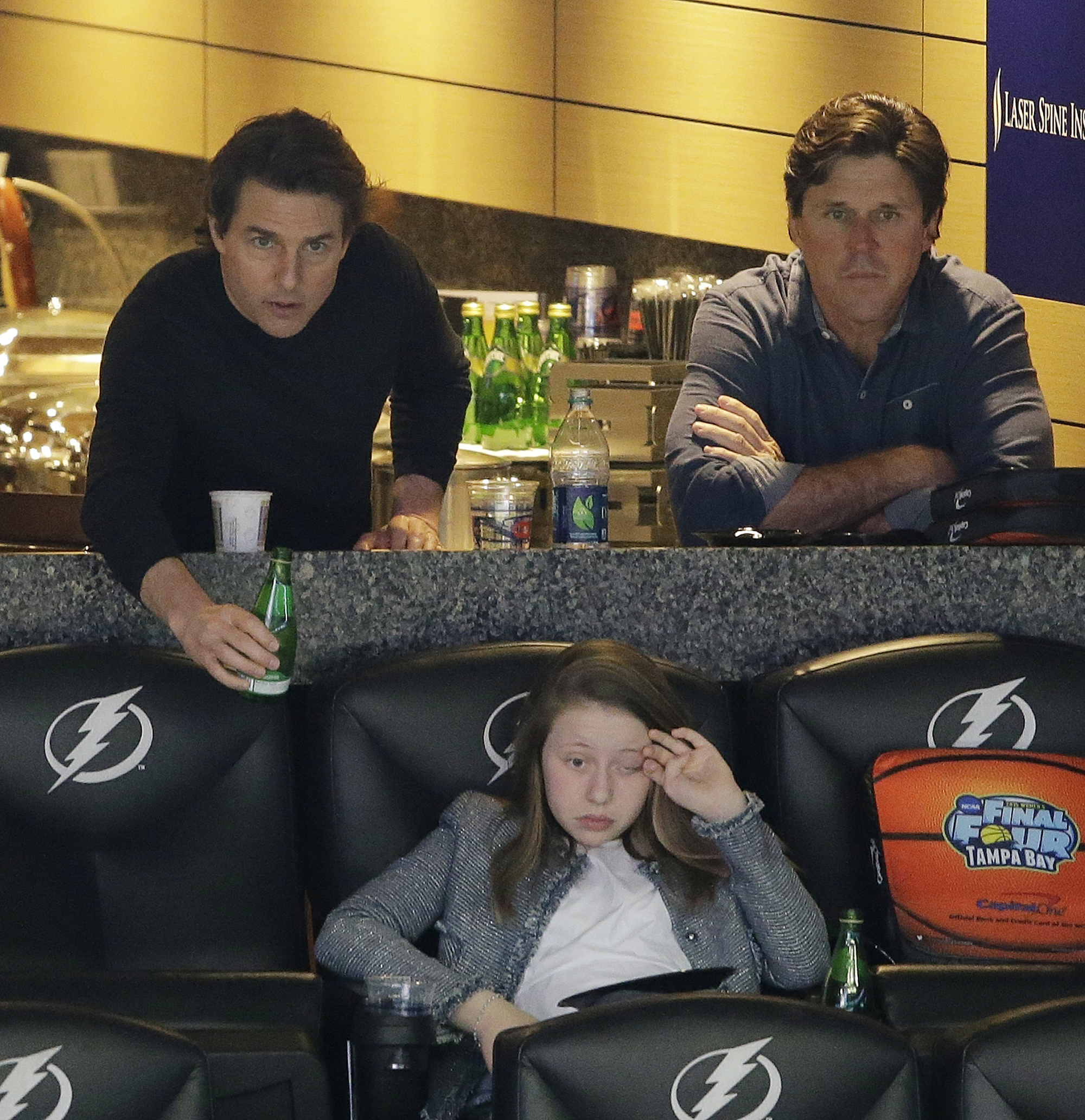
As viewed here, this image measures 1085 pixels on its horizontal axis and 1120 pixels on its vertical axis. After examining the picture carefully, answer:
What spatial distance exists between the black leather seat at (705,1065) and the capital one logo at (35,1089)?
0.37 metres

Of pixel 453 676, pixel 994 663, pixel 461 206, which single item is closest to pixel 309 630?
pixel 453 676

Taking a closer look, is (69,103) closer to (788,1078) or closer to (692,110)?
(692,110)

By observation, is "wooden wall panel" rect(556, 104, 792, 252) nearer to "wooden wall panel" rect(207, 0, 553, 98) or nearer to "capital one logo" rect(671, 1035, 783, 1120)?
"wooden wall panel" rect(207, 0, 553, 98)

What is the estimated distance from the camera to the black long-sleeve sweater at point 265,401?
2217 mm

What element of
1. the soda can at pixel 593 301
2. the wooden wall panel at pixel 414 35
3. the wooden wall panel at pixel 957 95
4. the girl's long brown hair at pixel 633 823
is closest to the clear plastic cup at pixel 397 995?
the girl's long brown hair at pixel 633 823

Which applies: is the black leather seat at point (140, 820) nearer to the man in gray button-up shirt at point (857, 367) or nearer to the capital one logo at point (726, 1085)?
the capital one logo at point (726, 1085)

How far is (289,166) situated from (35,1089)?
129 centimetres

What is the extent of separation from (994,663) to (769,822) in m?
0.34

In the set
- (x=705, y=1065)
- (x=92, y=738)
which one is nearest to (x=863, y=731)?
(x=705, y=1065)

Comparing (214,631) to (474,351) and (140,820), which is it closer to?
(140,820)

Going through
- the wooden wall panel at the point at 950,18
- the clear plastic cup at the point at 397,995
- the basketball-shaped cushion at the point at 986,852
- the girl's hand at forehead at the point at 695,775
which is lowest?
the clear plastic cup at the point at 397,995

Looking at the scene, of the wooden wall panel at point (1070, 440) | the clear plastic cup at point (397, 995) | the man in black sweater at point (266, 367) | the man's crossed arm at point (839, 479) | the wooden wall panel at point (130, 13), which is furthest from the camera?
the wooden wall panel at point (1070, 440)

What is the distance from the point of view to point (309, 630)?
2230 mm

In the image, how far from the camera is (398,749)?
2.00m
